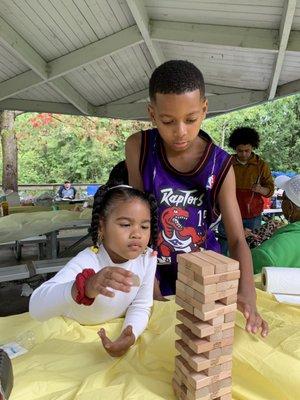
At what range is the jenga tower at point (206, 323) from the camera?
842mm

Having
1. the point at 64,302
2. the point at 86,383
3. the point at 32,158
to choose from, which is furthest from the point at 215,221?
the point at 32,158

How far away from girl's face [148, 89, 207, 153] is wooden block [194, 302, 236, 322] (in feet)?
1.95

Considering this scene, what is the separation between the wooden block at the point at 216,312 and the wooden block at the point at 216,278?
0.07 m

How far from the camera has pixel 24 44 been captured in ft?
12.1

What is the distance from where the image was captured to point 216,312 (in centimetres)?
86

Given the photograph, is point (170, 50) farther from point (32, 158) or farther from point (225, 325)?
point (32, 158)

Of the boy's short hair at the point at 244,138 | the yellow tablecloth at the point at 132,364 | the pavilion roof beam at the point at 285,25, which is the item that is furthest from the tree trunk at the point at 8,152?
the yellow tablecloth at the point at 132,364

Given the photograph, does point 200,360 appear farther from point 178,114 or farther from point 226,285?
point 178,114

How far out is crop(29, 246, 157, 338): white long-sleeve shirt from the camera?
1.20m

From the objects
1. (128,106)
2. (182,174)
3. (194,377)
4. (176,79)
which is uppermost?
(128,106)

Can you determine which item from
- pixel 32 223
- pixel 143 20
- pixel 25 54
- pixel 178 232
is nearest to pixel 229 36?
pixel 143 20

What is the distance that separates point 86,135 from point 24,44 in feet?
45.8

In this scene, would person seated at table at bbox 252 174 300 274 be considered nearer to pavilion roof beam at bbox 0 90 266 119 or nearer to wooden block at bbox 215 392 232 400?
wooden block at bbox 215 392 232 400

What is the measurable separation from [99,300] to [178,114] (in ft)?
2.28
